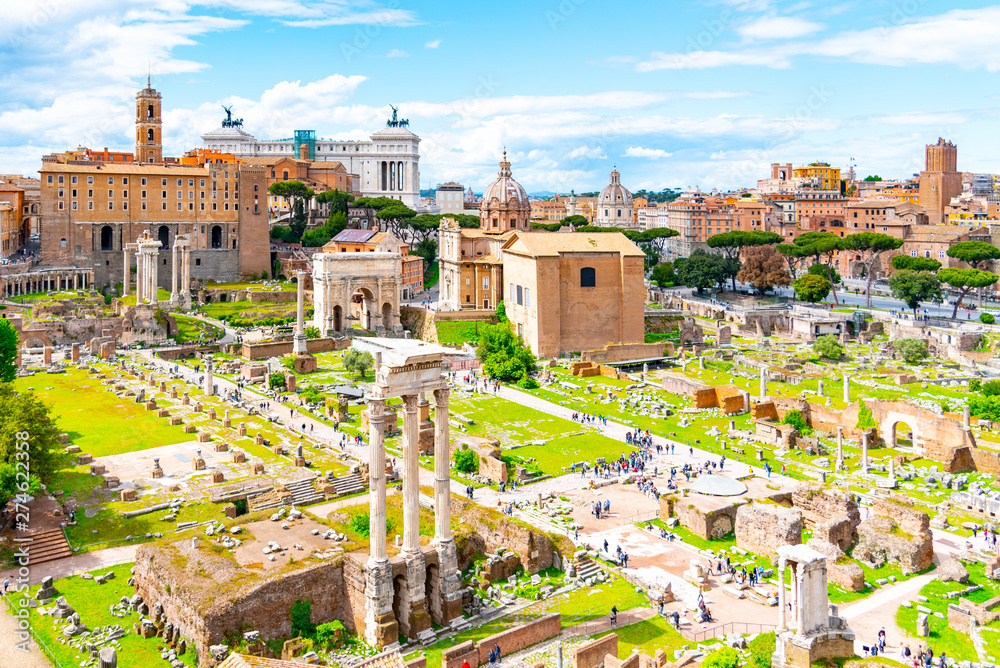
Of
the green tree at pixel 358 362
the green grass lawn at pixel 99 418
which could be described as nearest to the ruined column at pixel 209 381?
the green grass lawn at pixel 99 418

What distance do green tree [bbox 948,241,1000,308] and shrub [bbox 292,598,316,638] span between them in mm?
82909

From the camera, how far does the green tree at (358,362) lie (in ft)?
184

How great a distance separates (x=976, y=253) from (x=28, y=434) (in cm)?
8868

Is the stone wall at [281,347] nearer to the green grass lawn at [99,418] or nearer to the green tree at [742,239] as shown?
the green grass lawn at [99,418]

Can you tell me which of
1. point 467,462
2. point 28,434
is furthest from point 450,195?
point 28,434

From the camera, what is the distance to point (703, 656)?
21531 millimetres

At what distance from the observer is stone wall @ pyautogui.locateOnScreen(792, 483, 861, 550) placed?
28.7 metres

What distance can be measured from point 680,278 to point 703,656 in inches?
3077

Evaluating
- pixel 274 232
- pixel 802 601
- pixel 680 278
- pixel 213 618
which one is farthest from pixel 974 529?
pixel 274 232

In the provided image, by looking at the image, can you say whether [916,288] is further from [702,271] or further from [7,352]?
[7,352]

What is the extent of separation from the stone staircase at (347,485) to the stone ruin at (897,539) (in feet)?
61.4

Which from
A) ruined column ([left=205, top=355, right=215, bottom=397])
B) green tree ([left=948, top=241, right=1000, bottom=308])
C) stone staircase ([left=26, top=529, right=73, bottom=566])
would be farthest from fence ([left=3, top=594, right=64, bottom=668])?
green tree ([left=948, top=241, right=1000, bottom=308])

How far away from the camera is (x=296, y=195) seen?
106m

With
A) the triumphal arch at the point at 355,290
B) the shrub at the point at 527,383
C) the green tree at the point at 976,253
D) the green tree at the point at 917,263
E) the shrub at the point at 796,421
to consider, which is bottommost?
the shrub at the point at 796,421
